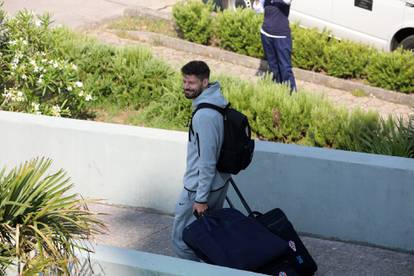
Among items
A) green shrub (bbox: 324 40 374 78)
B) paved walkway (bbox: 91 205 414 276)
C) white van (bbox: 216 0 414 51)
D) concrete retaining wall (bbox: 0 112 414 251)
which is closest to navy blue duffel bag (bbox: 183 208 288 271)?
paved walkway (bbox: 91 205 414 276)

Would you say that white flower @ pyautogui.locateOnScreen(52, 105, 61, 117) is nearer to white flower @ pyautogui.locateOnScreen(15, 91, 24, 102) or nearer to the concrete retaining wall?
white flower @ pyautogui.locateOnScreen(15, 91, 24, 102)

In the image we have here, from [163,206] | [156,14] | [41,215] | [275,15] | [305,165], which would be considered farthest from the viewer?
[156,14]

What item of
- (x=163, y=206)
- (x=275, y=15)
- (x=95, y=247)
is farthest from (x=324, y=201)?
(x=275, y=15)

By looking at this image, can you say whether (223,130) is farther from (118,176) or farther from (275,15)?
(275,15)

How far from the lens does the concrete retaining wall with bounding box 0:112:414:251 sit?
6.84 metres

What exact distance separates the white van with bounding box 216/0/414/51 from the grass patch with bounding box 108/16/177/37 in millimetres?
1900

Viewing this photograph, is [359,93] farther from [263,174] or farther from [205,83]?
[205,83]

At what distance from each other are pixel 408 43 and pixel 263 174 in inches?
195

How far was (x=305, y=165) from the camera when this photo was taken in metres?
6.99

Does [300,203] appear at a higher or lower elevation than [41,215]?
lower

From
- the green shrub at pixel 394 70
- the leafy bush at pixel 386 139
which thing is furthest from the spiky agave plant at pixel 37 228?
the green shrub at pixel 394 70

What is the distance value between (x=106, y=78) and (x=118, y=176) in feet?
8.12

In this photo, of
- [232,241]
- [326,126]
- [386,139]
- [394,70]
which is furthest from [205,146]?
[394,70]

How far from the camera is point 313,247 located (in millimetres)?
7074
